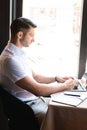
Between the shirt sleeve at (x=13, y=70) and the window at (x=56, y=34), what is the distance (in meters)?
0.80

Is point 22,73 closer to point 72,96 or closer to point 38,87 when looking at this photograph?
point 38,87

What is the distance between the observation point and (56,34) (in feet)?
8.80

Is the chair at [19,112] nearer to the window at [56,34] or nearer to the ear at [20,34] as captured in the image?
the ear at [20,34]

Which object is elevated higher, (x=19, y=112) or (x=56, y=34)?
(x=56, y=34)

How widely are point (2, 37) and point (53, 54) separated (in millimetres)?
595

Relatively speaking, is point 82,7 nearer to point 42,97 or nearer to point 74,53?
point 74,53

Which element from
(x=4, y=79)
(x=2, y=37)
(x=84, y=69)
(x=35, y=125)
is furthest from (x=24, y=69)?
(x=84, y=69)

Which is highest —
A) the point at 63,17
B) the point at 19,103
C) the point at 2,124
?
the point at 63,17

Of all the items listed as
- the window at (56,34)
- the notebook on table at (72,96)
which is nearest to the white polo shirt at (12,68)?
the notebook on table at (72,96)

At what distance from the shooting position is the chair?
5.76ft

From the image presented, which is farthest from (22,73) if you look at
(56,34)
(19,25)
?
(56,34)

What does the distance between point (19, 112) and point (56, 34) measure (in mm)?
1168

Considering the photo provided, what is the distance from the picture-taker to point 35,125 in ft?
5.89

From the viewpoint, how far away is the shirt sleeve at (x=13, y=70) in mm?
1896
